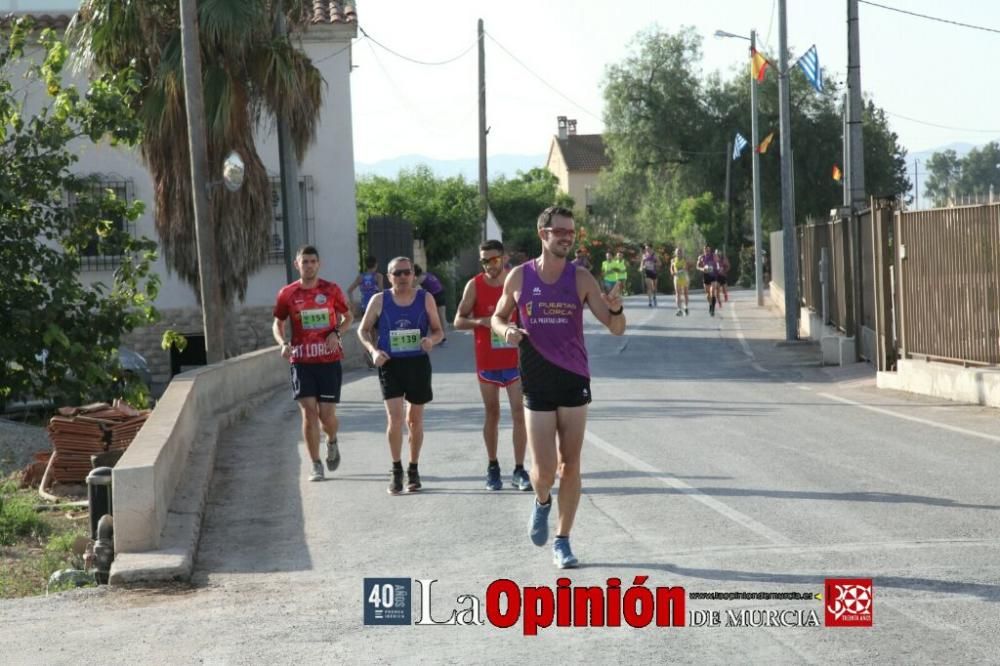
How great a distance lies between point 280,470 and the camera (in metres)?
13.8

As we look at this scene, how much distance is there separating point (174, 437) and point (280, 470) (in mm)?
1914

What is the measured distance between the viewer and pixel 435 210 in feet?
140

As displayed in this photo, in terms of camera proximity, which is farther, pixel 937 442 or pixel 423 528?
pixel 937 442

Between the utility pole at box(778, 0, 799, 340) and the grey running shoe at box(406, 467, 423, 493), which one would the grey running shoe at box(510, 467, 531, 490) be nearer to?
the grey running shoe at box(406, 467, 423, 493)

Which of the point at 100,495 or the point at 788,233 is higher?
the point at 788,233

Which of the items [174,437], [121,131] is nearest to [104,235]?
[121,131]

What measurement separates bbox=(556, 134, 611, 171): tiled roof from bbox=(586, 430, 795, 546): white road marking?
95185mm

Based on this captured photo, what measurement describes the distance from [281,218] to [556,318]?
24.0m

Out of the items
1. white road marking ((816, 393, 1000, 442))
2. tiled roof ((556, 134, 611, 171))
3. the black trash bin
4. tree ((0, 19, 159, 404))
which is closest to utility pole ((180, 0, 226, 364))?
tree ((0, 19, 159, 404))

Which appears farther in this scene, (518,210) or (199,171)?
(518,210)

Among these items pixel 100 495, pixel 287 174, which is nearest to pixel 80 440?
pixel 100 495

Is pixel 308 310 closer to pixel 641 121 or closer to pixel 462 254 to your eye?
pixel 462 254

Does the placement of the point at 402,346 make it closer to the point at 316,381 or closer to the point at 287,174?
the point at 316,381

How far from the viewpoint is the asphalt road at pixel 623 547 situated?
6770 millimetres
